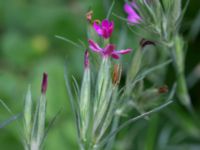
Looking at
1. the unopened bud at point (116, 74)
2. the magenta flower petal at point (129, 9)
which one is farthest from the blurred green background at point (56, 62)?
the unopened bud at point (116, 74)

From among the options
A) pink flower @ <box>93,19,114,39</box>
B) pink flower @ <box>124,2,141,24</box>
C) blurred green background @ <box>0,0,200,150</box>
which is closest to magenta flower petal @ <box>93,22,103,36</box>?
pink flower @ <box>93,19,114,39</box>

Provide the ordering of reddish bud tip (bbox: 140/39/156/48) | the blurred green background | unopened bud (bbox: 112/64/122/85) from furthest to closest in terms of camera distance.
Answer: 1. the blurred green background
2. reddish bud tip (bbox: 140/39/156/48)
3. unopened bud (bbox: 112/64/122/85)

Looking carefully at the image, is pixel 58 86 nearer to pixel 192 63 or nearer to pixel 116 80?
pixel 192 63

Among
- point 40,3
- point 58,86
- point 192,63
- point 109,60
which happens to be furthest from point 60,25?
point 109,60

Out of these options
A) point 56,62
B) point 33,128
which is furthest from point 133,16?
point 56,62

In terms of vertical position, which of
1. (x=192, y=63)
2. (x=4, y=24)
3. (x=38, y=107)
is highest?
(x=38, y=107)

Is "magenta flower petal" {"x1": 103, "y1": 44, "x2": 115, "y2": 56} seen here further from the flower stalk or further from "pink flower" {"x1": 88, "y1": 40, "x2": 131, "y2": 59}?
the flower stalk
